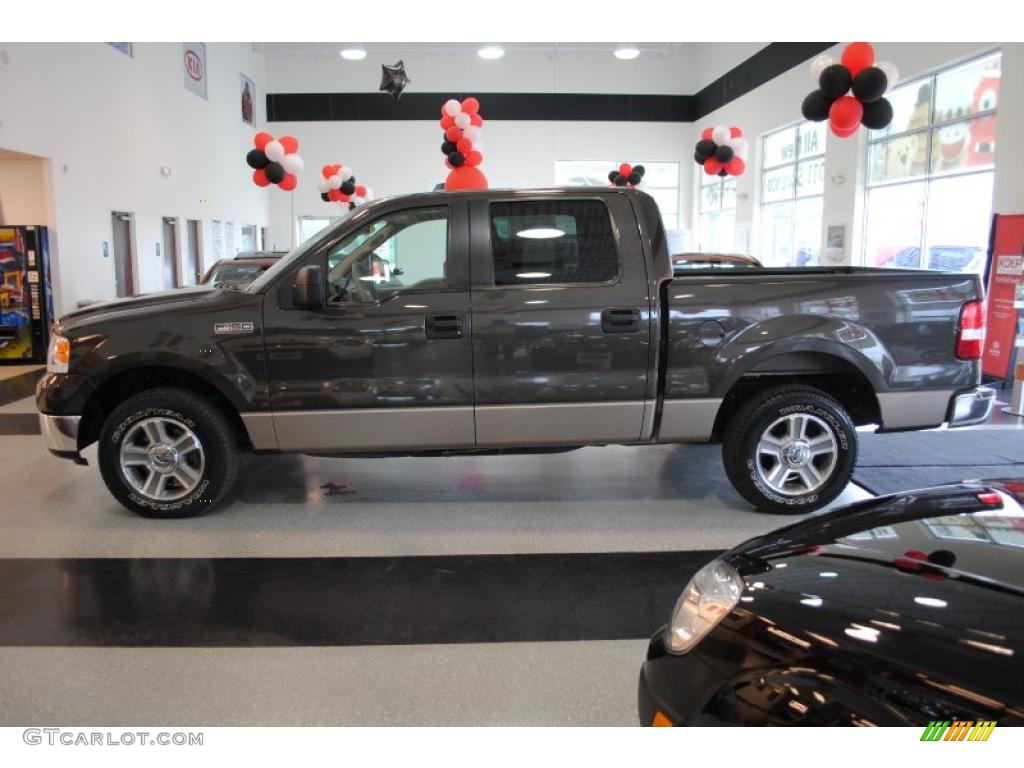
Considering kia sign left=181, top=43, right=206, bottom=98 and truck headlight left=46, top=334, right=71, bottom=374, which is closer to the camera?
truck headlight left=46, top=334, right=71, bottom=374

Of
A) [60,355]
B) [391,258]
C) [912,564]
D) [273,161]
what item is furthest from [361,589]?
[273,161]

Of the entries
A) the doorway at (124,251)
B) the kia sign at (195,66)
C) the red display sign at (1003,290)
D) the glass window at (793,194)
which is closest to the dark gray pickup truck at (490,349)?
A: the red display sign at (1003,290)

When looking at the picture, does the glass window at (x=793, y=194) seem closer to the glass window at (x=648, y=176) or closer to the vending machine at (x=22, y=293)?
the glass window at (x=648, y=176)

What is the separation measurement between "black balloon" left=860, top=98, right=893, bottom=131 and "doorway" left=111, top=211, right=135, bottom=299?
13042 mm

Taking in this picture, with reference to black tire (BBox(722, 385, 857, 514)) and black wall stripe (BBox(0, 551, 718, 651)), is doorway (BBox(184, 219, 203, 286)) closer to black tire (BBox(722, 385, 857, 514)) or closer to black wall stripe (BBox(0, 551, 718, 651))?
black wall stripe (BBox(0, 551, 718, 651))

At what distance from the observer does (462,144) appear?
1589cm

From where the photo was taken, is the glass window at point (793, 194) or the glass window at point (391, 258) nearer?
the glass window at point (391, 258)

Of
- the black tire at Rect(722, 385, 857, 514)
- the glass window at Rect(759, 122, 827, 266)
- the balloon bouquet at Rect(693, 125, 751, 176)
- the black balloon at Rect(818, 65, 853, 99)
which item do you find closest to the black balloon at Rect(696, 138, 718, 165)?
the balloon bouquet at Rect(693, 125, 751, 176)

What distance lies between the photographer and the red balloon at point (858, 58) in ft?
34.5

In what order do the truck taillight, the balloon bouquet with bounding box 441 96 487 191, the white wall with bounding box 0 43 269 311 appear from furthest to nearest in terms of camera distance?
1. the balloon bouquet with bounding box 441 96 487 191
2. the white wall with bounding box 0 43 269 311
3. the truck taillight

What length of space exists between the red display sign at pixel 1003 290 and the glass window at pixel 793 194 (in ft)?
23.6

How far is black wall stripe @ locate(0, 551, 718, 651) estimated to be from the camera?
3316 millimetres
